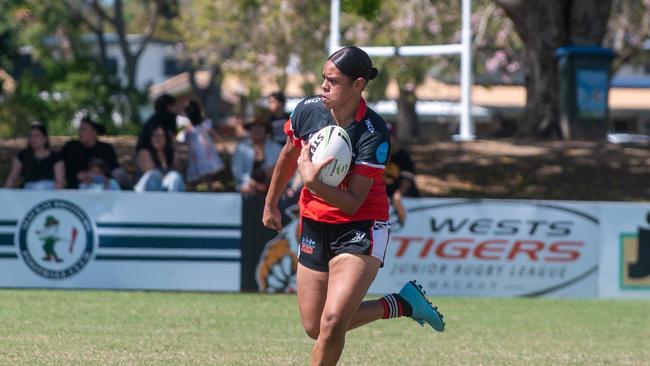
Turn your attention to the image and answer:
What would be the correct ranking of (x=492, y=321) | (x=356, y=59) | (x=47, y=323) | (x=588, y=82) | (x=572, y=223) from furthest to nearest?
(x=588, y=82) → (x=572, y=223) → (x=492, y=321) → (x=47, y=323) → (x=356, y=59)

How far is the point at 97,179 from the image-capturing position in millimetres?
15156

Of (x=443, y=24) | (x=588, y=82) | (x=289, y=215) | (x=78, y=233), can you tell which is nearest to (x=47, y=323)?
(x=78, y=233)

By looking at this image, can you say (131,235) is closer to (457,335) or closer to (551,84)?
(457,335)

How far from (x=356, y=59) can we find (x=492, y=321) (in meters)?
5.97

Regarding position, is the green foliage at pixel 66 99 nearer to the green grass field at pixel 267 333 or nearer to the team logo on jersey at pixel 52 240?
the team logo on jersey at pixel 52 240

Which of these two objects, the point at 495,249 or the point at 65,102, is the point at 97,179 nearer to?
the point at 495,249

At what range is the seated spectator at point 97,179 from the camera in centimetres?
1512

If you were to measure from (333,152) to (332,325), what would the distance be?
914 mm

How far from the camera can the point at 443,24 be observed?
35656mm

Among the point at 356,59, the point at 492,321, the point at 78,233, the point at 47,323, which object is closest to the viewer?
the point at 356,59

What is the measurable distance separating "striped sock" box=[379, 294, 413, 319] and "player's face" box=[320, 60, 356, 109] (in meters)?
1.36

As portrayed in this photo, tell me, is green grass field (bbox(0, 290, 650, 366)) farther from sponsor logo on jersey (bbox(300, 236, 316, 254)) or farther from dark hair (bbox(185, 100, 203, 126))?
dark hair (bbox(185, 100, 203, 126))

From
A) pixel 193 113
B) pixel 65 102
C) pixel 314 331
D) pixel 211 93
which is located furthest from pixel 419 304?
pixel 211 93

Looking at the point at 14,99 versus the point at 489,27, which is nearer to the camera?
the point at 14,99
